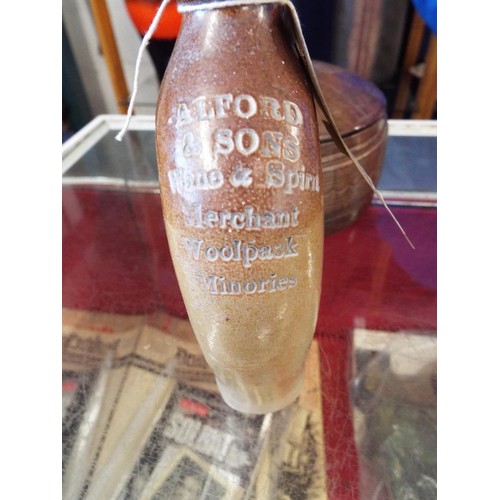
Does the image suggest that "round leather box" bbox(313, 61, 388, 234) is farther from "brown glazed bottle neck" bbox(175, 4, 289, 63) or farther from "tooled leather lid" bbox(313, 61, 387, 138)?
"brown glazed bottle neck" bbox(175, 4, 289, 63)

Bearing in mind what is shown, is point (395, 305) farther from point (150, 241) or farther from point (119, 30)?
point (119, 30)

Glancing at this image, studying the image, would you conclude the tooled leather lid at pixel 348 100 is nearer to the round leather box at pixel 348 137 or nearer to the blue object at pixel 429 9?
the round leather box at pixel 348 137

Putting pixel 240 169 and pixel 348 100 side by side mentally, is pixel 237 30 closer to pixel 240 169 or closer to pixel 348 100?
pixel 240 169

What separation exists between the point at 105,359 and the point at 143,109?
3.50 feet

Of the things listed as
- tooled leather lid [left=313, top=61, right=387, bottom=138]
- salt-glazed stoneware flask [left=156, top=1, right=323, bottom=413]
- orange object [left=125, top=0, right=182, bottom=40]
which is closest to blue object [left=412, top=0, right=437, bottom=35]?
tooled leather lid [left=313, top=61, right=387, bottom=138]

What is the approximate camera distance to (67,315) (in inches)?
32.6

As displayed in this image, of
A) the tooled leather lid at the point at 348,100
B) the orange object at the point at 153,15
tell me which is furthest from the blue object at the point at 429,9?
the orange object at the point at 153,15

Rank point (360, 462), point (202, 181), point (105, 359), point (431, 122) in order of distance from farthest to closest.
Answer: point (431, 122), point (105, 359), point (360, 462), point (202, 181)

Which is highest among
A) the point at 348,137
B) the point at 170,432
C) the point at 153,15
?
the point at 153,15

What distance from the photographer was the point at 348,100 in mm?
721

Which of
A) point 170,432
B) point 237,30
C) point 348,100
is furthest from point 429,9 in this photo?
point 170,432

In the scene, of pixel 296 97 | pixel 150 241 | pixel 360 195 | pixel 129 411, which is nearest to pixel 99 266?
pixel 150 241

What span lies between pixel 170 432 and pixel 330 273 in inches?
16.7

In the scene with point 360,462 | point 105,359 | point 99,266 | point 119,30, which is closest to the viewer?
point 360,462
